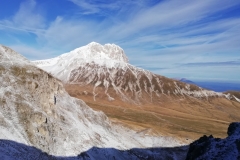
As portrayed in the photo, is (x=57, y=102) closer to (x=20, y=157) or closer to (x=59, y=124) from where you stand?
(x=59, y=124)

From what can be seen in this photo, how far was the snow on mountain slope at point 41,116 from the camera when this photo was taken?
129ft

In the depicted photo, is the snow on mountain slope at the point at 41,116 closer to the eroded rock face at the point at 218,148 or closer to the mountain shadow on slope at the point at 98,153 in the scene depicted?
the mountain shadow on slope at the point at 98,153

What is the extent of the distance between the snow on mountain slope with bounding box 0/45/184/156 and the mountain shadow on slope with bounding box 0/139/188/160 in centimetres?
106

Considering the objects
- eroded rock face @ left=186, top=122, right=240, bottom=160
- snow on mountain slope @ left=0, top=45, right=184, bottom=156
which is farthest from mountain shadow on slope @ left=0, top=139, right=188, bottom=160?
eroded rock face @ left=186, top=122, right=240, bottom=160

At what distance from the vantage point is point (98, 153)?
4919 cm

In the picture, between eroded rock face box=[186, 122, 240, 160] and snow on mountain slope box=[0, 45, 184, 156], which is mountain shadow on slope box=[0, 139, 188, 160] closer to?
snow on mountain slope box=[0, 45, 184, 156]

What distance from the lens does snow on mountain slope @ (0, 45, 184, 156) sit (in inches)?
1547

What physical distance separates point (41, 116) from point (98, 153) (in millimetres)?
14063

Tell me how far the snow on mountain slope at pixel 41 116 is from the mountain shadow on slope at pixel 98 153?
1.06 metres

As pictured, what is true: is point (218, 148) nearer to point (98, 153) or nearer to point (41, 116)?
point (98, 153)

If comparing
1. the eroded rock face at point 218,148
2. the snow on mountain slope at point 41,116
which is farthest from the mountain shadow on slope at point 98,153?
the eroded rock face at point 218,148

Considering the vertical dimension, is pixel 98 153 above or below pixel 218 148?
below

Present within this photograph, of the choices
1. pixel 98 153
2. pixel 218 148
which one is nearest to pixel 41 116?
pixel 98 153

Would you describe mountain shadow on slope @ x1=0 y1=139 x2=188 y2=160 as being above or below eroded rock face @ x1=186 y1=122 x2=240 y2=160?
below
